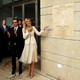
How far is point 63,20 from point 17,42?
1893 millimetres

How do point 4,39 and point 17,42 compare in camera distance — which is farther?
point 4,39

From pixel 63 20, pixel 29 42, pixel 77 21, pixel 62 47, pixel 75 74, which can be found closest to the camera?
pixel 77 21

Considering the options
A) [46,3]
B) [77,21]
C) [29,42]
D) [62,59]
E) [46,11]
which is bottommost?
[62,59]

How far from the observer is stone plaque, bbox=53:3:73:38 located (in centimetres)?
555

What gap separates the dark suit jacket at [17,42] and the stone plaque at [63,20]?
4.23 feet

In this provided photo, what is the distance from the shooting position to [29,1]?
9.57m

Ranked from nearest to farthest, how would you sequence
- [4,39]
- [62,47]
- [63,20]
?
[63,20] → [62,47] → [4,39]

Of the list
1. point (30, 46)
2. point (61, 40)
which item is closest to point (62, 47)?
point (61, 40)

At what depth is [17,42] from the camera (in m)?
6.86

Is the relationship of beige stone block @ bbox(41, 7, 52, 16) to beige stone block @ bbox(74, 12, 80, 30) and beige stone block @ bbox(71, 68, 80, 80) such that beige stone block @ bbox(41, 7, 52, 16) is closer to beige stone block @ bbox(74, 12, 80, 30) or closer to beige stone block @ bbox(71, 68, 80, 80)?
beige stone block @ bbox(74, 12, 80, 30)

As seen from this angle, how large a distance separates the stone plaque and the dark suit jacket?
1.29m

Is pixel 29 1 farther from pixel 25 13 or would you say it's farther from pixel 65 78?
pixel 65 78

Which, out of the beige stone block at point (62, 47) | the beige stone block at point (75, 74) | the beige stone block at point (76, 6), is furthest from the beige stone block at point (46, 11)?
the beige stone block at point (75, 74)

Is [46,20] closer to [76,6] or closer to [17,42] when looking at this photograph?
[17,42]
